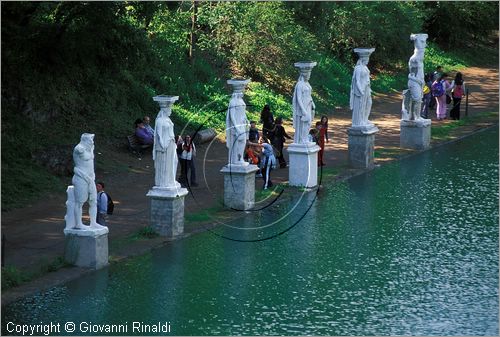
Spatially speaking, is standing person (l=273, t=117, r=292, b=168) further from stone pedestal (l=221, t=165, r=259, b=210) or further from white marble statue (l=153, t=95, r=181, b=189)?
white marble statue (l=153, t=95, r=181, b=189)

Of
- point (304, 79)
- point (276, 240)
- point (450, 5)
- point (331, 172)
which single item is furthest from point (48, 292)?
point (450, 5)

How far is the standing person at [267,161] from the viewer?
24.0m

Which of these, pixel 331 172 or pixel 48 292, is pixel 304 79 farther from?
pixel 48 292

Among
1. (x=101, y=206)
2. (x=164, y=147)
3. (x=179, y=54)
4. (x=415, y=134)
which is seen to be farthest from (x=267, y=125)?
(x=101, y=206)

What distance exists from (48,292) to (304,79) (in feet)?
29.6

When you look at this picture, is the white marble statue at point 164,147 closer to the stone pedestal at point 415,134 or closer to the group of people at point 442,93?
the stone pedestal at point 415,134

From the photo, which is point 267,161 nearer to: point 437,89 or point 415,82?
point 415,82

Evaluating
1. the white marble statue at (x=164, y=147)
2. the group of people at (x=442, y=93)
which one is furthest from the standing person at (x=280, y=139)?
the group of people at (x=442, y=93)

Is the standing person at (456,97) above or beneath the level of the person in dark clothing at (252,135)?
above

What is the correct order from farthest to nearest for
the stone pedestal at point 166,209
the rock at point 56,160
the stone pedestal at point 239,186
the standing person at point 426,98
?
the standing person at point 426,98
the rock at point 56,160
the stone pedestal at point 239,186
the stone pedestal at point 166,209

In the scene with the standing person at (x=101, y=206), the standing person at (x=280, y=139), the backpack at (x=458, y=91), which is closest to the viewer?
the standing person at (x=101, y=206)

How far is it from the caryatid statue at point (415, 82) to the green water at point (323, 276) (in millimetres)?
4892

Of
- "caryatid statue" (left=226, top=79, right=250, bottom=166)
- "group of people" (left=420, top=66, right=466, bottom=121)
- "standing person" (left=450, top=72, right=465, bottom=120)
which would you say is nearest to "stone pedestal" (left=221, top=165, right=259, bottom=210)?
"caryatid statue" (left=226, top=79, right=250, bottom=166)

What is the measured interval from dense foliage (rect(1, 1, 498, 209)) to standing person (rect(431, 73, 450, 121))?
124 inches
